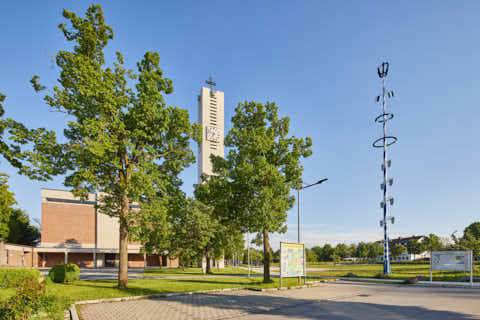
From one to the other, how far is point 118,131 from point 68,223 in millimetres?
59341

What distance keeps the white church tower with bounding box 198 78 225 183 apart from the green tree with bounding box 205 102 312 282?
61.4 metres

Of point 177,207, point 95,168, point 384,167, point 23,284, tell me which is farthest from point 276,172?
point 384,167

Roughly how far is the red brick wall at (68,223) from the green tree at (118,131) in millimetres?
55639

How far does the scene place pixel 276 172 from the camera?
21.4 metres

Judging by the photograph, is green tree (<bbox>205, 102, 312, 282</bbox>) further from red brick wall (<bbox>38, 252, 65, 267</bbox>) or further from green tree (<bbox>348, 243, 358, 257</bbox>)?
green tree (<bbox>348, 243, 358, 257</bbox>)

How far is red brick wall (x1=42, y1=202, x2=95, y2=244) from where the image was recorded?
6450 centimetres

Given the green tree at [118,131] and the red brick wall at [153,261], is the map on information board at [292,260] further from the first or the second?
the red brick wall at [153,261]

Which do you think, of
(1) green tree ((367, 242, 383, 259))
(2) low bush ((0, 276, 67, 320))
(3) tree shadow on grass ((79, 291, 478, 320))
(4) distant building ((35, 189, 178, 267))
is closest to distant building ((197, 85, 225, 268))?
(4) distant building ((35, 189, 178, 267))

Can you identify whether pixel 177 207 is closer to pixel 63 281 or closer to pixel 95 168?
pixel 95 168

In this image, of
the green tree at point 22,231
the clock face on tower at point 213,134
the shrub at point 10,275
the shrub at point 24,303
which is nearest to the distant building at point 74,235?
the green tree at point 22,231

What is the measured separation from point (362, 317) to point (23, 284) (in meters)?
10.6

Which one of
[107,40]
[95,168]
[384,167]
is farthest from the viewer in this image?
[384,167]

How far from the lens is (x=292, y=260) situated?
2103 cm

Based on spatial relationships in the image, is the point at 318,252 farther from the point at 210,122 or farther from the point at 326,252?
the point at 210,122
